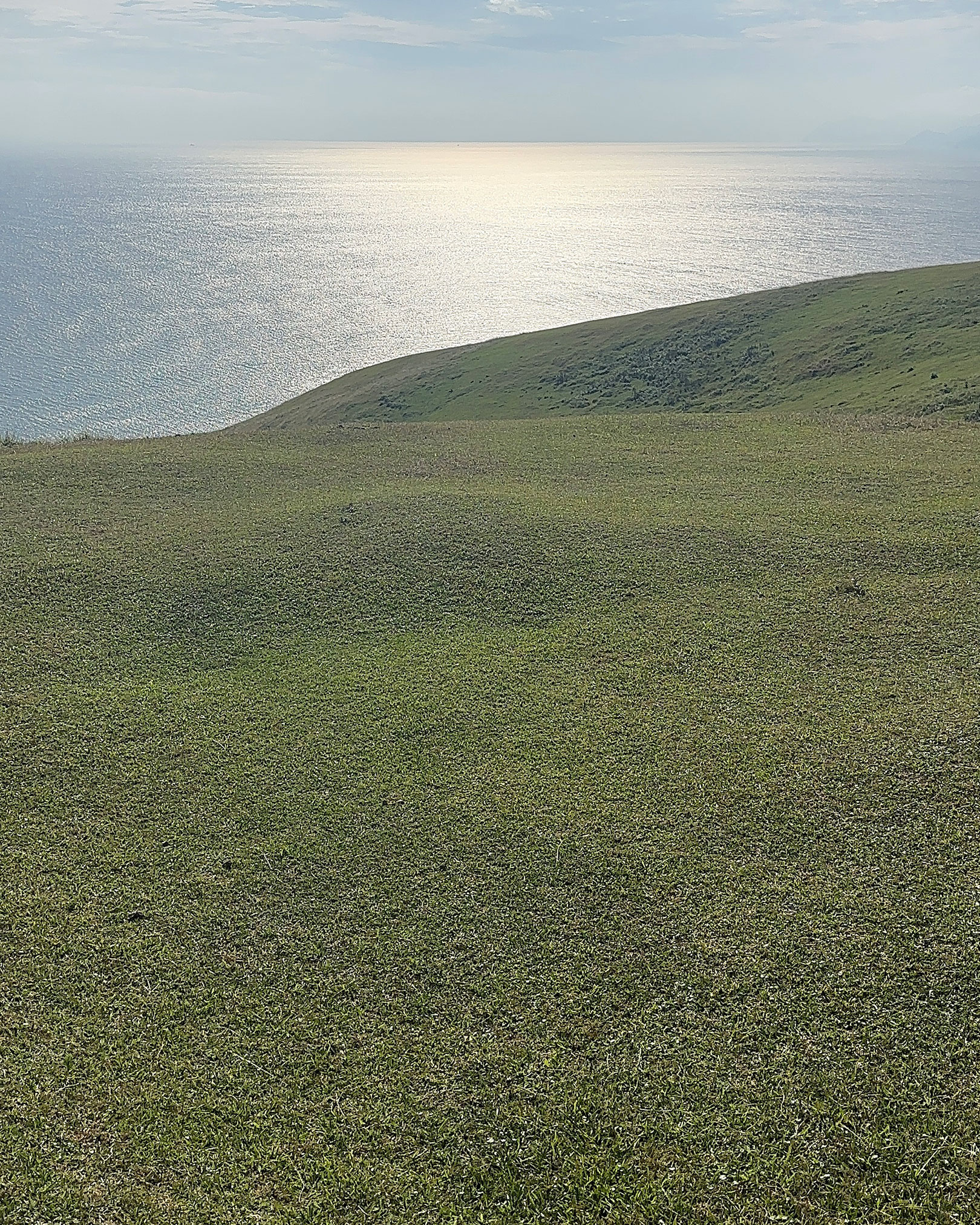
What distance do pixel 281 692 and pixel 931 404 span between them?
3293 cm

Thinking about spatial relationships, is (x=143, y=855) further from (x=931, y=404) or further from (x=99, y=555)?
(x=931, y=404)

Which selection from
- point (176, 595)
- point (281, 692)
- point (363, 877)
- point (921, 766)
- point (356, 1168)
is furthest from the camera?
point (176, 595)

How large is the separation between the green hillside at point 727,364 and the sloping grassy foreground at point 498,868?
70.7 feet

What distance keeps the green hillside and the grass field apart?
21.9m

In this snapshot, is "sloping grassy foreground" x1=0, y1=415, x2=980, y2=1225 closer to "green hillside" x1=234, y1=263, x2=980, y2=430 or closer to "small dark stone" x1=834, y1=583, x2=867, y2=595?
"small dark stone" x1=834, y1=583, x2=867, y2=595

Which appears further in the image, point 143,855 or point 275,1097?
point 143,855

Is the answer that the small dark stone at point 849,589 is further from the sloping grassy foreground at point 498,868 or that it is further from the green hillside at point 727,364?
the green hillside at point 727,364

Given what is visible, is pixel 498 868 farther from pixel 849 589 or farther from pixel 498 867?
pixel 849 589

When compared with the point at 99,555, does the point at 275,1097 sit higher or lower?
lower

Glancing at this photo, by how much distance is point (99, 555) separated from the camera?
25.1 meters

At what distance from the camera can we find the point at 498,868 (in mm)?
13883

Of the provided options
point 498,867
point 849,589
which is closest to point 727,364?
point 849,589

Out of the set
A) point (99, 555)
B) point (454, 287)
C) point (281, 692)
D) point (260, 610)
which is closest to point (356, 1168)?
point (281, 692)

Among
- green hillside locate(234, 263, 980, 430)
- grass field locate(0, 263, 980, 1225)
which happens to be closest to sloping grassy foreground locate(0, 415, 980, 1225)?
grass field locate(0, 263, 980, 1225)
